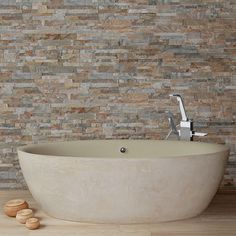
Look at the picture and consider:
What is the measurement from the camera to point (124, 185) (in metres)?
2.27

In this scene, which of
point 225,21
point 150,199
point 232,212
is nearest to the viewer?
point 150,199

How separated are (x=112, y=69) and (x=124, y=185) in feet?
3.32

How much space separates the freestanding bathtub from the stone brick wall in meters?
0.67

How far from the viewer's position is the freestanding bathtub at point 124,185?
7.42 ft

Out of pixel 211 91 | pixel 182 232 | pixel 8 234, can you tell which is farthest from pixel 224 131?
pixel 8 234

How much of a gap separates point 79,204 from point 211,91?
1143 millimetres

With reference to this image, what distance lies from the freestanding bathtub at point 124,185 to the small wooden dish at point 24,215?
0.07 m

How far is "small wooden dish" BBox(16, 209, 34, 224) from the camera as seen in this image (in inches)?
96.7

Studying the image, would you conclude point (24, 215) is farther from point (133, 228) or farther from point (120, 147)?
point (120, 147)

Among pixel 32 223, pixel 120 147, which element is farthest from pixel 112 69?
pixel 32 223

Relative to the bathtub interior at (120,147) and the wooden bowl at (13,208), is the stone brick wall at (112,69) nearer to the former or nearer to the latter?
the bathtub interior at (120,147)

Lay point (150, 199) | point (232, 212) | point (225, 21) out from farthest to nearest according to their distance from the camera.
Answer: point (225, 21) → point (232, 212) → point (150, 199)

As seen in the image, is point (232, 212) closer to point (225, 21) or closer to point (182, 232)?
point (182, 232)

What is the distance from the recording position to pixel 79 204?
234 cm
